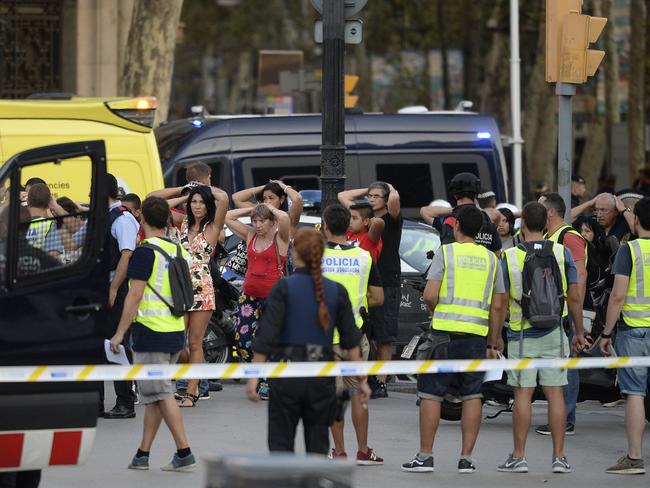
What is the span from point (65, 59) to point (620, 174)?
13.8m

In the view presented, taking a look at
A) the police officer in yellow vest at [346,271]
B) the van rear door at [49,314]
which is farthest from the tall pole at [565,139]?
the van rear door at [49,314]

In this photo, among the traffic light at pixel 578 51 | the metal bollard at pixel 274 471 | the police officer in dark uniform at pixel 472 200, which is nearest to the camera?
the metal bollard at pixel 274 471

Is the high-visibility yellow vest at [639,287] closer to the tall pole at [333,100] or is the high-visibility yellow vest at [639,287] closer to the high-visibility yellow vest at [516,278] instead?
the high-visibility yellow vest at [516,278]

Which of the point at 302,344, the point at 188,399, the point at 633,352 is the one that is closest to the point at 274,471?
the point at 302,344

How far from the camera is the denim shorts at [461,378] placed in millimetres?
9469

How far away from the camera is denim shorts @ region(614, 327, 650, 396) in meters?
9.62

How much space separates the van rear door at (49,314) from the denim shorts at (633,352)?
3.48 meters

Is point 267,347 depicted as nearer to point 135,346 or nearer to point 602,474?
point 135,346

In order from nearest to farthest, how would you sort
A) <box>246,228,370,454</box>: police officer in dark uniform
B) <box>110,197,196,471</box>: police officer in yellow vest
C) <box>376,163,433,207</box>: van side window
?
<box>246,228,370,454</box>: police officer in dark uniform, <box>110,197,196,471</box>: police officer in yellow vest, <box>376,163,433,207</box>: van side window

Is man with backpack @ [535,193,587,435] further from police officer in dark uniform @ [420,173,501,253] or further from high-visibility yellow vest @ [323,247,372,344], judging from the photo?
high-visibility yellow vest @ [323,247,372,344]

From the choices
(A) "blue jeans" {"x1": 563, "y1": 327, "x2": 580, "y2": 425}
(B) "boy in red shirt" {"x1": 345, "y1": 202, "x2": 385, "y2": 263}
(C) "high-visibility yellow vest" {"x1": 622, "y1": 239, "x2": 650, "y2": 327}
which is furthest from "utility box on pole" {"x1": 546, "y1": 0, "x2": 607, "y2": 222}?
(C) "high-visibility yellow vest" {"x1": 622, "y1": 239, "x2": 650, "y2": 327}

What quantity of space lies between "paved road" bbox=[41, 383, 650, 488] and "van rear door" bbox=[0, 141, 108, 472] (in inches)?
59.7

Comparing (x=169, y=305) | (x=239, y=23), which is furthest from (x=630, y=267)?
(x=239, y=23)

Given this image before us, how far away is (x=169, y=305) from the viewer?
9.33m
